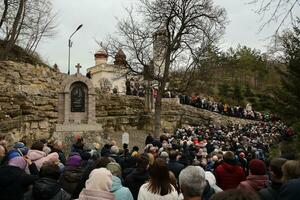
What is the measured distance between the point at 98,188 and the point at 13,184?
4.47 ft

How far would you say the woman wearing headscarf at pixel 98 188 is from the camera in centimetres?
478

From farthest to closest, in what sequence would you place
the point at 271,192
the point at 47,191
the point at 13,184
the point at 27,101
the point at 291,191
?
the point at 27,101, the point at 13,184, the point at 271,192, the point at 47,191, the point at 291,191

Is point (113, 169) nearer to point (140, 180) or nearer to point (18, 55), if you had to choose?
point (140, 180)

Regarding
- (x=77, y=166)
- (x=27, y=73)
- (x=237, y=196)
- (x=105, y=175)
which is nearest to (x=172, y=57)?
(x=27, y=73)

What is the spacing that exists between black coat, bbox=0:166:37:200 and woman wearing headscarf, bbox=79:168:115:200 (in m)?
1.01

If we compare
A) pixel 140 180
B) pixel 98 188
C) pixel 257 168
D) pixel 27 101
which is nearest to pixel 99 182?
pixel 98 188

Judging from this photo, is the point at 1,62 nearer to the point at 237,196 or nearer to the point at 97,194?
the point at 97,194

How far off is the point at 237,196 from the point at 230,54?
71.4 meters

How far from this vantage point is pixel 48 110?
2616cm

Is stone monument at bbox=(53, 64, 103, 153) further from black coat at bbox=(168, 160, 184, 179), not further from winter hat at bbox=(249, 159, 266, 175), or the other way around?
winter hat at bbox=(249, 159, 266, 175)

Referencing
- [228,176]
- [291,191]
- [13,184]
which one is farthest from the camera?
[228,176]

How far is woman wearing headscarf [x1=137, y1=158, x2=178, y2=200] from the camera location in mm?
4844

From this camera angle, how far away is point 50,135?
24812mm

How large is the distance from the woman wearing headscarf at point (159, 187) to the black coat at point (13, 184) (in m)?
1.58
